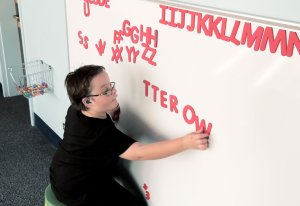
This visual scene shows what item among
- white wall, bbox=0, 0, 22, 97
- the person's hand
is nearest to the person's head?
the person's hand

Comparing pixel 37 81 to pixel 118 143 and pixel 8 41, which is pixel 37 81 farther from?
pixel 118 143

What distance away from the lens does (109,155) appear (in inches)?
48.7

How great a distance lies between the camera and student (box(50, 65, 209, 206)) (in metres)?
1.18

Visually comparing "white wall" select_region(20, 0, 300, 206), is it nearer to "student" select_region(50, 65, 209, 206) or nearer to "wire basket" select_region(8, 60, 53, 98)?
"student" select_region(50, 65, 209, 206)

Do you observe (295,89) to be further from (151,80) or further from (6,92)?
(6,92)

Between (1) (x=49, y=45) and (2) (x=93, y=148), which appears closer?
(2) (x=93, y=148)

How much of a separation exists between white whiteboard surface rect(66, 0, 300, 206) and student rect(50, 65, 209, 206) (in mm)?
83

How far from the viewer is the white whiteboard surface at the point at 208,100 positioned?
80 centimetres

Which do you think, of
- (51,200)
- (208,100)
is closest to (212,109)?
(208,100)

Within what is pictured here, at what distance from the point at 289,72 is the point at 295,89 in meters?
0.04

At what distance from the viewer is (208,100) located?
96 centimetres

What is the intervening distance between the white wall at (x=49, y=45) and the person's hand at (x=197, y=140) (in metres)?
0.93

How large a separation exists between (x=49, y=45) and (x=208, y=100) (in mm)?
1236

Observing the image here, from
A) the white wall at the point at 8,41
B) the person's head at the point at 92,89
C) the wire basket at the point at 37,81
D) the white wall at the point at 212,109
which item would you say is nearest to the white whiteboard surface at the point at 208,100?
the white wall at the point at 212,109
